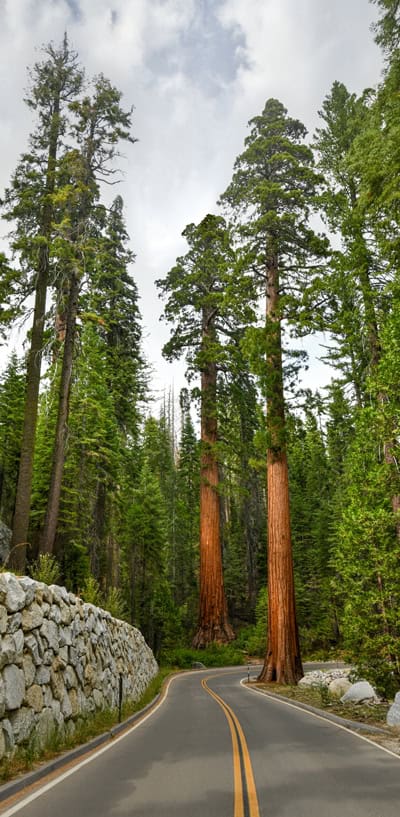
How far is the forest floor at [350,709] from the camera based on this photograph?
9.74 meters

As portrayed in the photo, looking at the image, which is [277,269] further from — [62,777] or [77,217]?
[62,777]

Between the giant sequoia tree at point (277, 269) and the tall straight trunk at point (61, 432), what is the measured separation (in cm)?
603

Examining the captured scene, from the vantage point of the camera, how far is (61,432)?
16.2 metres

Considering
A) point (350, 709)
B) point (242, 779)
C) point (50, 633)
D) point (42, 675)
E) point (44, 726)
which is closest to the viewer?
point (242, 779)

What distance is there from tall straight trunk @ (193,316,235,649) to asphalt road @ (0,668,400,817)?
54.0ft

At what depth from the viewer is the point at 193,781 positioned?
6.41 metres

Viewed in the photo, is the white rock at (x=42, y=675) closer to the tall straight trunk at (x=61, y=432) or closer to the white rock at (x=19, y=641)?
the white rock at (x=19, y=641)

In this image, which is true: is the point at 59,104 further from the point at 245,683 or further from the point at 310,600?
the point at 310,600

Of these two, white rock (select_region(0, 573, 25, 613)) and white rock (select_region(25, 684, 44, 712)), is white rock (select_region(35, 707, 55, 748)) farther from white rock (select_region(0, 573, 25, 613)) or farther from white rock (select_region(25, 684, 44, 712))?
white rock (select_region(0, 573, 25, 613))

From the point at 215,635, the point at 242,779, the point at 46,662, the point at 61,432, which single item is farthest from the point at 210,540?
the point at 242,779

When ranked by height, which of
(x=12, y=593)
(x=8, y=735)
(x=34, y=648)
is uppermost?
(x=12, y=593)

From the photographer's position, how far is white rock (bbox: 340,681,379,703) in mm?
13617

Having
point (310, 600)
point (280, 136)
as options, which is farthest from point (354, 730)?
point (310, 600)

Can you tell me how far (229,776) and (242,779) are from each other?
21cm
